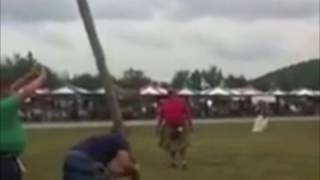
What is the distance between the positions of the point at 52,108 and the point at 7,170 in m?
74.6

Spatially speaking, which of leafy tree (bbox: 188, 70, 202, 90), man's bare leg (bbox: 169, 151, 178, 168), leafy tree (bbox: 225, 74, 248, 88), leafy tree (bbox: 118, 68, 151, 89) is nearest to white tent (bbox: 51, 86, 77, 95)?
leafy tree (bbox: 118, 68, 151, 89)

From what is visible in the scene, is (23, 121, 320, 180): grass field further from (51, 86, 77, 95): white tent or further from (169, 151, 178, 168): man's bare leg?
(51, 86, 77, 95): white tent

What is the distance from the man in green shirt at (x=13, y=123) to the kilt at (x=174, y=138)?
14995 mm

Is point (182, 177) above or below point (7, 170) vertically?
below

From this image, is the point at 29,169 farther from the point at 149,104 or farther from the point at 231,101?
the point at 231,101

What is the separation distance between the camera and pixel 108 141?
8.27 metres

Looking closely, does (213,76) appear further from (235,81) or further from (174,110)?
(174,110)

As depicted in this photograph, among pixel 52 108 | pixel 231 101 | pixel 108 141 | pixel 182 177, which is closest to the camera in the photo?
pixel 108 141

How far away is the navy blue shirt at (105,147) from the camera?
325 inches

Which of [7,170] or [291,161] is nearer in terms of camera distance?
[7,170]

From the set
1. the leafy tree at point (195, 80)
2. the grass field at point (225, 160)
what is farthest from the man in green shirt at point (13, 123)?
the leafy tree at point (195, 80)

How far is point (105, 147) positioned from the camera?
8.30 m

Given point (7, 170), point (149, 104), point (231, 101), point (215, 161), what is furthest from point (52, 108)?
point (7, 170)

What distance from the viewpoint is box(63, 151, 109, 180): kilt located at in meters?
8.30
